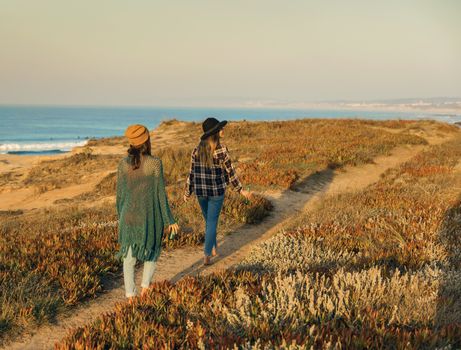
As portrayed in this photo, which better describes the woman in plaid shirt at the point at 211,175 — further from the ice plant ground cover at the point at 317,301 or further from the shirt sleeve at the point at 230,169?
the ice plant ground cover at the point at 317,301

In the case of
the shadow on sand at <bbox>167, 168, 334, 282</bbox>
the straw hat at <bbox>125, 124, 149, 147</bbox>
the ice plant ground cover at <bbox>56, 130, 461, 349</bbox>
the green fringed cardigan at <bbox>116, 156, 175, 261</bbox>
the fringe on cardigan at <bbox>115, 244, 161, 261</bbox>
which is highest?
the straw hat at <bbox>125, 124, 149, 147</bbox>

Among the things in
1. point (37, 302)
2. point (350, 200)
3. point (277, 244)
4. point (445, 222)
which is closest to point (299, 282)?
point (277, 244)

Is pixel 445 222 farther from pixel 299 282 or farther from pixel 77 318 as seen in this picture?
pixel 77 318

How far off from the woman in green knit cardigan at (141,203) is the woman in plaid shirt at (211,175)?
1.92 metres

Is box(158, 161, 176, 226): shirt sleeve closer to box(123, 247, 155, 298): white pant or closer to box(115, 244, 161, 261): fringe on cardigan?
box(115, 244, 161, 261): fringe on cardigan

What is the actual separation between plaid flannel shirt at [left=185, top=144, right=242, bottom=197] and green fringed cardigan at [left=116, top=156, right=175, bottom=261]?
1.94 meters

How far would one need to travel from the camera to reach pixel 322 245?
6.79 m

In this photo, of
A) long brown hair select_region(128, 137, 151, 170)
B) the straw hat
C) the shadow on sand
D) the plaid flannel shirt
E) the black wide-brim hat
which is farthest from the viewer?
the shadow on sand

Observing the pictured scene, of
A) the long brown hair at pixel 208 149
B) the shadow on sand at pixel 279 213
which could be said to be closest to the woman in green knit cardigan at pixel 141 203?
the shadow on sand at pixel 279 213

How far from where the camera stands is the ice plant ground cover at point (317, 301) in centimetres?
352

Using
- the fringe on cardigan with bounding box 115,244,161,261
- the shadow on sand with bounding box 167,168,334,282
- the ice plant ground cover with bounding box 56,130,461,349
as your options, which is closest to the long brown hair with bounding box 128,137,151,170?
the fringe on cardigan with bounding box 115,244,161,261

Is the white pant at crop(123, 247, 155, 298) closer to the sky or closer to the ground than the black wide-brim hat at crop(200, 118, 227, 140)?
closer to the ground

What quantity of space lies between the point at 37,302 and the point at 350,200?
7.82 metres

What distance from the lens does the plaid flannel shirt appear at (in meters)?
6.54
